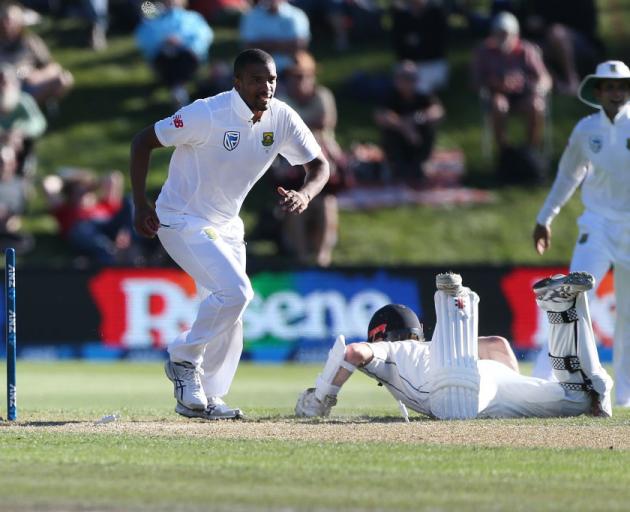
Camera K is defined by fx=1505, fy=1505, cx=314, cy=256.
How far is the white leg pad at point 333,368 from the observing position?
30.3 ft

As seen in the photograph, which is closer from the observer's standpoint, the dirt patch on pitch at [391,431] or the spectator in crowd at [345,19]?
the dirt patch on pitch at [391,431]

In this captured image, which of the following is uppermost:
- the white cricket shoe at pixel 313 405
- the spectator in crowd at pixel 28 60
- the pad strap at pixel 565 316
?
the spectator in crowd at pixel 28 60

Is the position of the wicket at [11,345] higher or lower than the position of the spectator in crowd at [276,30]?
lower

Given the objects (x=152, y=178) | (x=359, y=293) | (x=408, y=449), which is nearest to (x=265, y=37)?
(x=152, y=178)

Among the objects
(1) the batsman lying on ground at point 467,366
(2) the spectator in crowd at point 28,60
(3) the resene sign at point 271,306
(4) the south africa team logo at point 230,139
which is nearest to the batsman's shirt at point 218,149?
(4) the south africa team logo at point 230,139

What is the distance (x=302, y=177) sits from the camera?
18938 millimetres

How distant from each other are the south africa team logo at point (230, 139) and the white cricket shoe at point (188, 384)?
1.36m

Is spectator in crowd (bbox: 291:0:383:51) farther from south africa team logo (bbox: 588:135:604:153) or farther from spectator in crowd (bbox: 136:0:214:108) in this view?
south africa team logo (bbox: 588:135:604:153)

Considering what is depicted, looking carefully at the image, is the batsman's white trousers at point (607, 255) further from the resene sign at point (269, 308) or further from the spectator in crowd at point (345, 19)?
the spectator in crowd at point (345, 19)

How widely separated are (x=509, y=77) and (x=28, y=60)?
263 inches

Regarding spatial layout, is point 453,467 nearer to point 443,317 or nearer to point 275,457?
point 275,457

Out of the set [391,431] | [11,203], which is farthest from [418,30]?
[391,431]

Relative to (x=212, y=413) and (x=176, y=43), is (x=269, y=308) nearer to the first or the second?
(x=176, y=43)

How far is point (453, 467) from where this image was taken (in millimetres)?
7250
